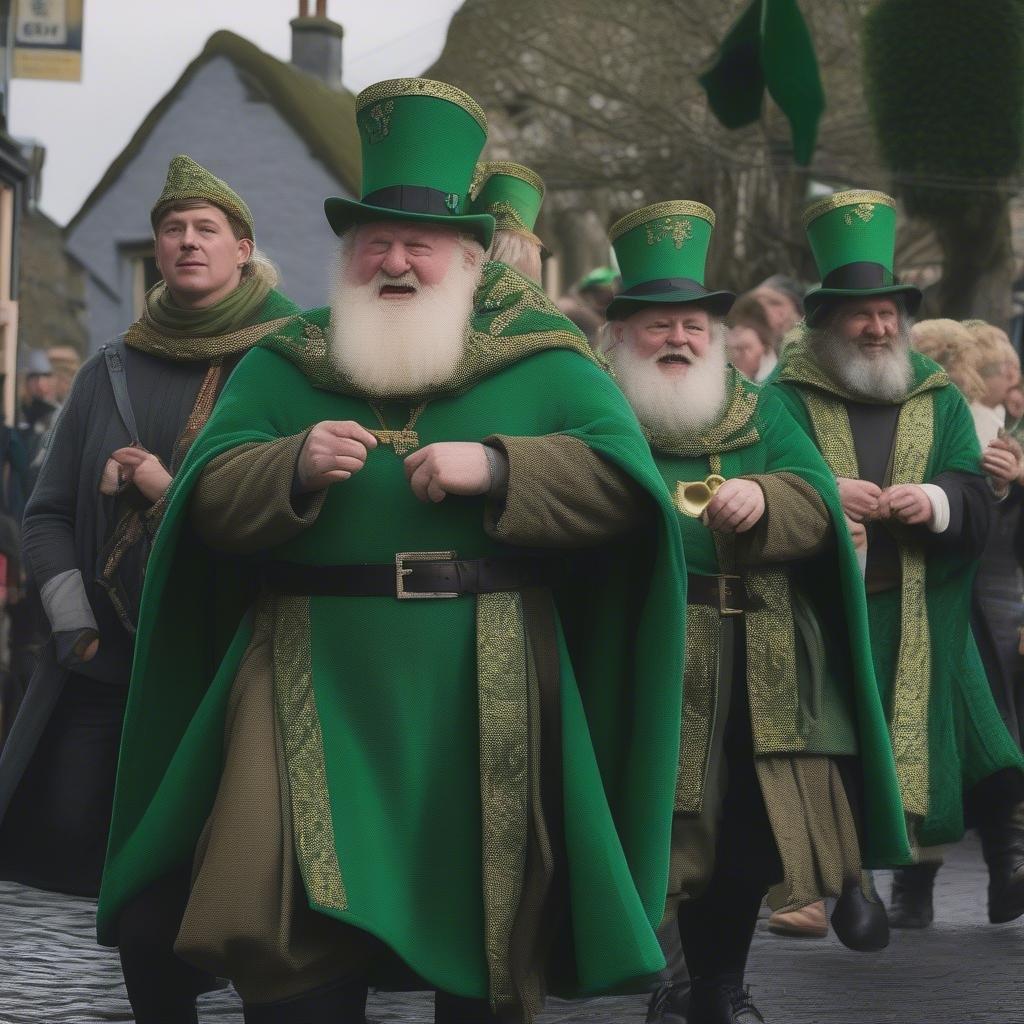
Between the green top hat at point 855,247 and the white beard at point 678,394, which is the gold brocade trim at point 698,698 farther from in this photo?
the green top hat at point 855,247

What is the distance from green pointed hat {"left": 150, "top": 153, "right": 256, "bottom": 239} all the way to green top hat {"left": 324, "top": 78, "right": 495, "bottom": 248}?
1.50 m

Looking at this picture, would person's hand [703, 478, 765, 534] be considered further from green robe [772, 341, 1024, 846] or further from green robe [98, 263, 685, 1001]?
green robe [772, 341, 1024, 846]

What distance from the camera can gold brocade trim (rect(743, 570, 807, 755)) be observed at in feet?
20.5

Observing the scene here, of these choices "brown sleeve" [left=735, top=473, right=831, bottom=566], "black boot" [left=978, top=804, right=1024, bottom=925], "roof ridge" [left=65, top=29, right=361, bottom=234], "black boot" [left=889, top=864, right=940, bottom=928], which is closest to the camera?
"brown sleeve" [left=735, top=473, right=831, bottom=566]

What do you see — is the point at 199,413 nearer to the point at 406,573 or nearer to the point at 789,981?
the point at 406,573

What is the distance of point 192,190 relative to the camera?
6.40 metres

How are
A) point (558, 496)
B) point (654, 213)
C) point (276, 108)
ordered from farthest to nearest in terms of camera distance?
point (276, 108) → point (654, 213) → point (558, 496)

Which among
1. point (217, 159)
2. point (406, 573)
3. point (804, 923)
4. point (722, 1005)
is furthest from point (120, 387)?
point (217, 159)

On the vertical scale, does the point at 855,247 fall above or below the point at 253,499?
above

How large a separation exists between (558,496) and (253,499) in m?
0.56

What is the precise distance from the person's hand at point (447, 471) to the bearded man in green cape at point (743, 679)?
5.29 ft

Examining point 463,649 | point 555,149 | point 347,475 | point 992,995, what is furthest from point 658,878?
point 555,149

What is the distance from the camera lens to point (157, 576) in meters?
4.92

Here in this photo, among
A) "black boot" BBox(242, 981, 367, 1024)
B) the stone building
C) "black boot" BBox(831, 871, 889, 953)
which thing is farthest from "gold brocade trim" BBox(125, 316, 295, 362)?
the stone building
